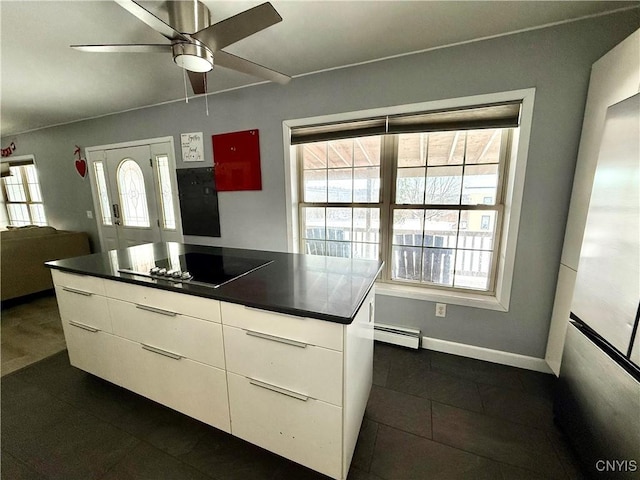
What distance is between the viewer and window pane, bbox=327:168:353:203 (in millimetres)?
2338

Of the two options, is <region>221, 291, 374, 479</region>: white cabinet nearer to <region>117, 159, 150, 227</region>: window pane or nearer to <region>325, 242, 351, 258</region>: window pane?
<region>325, 242, 351, 258</region>: window pane

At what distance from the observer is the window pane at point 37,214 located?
14.4ft

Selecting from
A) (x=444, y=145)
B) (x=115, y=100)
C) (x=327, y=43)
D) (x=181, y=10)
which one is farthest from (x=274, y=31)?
(x=115, y=100)

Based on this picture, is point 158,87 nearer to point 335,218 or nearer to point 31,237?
point 335,218

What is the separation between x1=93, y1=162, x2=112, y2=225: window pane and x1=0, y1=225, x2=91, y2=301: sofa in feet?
1.64

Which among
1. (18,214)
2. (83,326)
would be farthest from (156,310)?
(18,214)

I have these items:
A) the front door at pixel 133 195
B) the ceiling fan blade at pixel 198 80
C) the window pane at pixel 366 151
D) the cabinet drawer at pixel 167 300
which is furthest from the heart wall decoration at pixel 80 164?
the window pane at pixel 366 151

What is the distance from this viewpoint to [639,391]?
0.88 meters

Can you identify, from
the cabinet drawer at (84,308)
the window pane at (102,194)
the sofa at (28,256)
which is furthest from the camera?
the window pane at (102,194)

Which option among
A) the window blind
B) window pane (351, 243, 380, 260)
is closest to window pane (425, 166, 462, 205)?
the window blind

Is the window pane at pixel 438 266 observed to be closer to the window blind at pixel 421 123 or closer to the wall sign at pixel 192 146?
the window blind at pixel 421 123

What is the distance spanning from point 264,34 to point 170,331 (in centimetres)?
189

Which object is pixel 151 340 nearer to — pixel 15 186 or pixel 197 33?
pixel 197 33

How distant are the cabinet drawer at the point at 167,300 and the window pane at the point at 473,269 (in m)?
1.92
